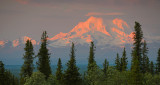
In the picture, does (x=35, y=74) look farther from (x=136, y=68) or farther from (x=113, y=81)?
(x=136, y=68)

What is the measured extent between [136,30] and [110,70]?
1596 cm

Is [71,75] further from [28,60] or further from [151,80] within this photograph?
[151,80]

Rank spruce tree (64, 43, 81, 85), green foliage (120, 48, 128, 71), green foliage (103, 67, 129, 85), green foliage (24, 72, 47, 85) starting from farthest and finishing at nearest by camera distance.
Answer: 1. green foliage (120, 48, 128, 71)
2. spruce tree (64, 43, 81, 85)
3. green foliage (103, 67, 129, 85)
4. green foliage (24, 72, 47, 85)

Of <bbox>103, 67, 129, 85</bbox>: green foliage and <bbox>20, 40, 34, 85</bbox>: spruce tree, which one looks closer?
<bbox>103, 67, 129, 85</bbox>: green foliage

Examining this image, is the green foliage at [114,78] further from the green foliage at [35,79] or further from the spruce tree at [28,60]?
the spruce tree at [28,60]

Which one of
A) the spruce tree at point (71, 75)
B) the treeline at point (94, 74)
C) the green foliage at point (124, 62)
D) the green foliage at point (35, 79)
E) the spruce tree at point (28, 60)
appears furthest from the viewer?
the green foliage at point (124, 62)

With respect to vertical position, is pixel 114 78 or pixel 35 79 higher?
pixel 114 78

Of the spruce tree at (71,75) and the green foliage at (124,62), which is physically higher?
the green foliage at (124,62)

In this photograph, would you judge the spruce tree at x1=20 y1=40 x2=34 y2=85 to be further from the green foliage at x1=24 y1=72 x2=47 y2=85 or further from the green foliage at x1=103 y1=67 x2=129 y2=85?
the green foliage at x1=103 y1=67 x2=129 y2=85

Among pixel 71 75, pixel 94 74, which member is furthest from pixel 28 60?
pixel 94 74

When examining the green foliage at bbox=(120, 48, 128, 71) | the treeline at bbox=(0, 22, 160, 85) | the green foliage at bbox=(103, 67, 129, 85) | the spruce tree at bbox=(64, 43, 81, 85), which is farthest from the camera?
the green foliage at bbox=(120, 48, 128, 71)

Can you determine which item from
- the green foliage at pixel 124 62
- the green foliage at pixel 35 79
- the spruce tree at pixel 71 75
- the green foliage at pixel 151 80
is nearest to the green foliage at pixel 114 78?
the spruce tree at pixel 71 75

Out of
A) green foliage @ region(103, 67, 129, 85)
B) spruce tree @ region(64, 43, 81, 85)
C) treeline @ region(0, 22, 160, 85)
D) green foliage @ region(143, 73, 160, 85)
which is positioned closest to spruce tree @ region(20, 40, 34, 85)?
treeline @ region(0, 22, 160, 85)

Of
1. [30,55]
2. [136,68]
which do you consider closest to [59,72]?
[30,55]
